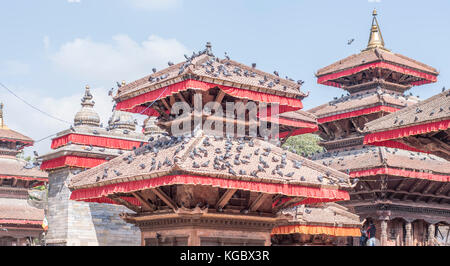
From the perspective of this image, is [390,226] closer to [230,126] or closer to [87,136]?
[230,126]

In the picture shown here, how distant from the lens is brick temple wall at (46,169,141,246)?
25.7 meters

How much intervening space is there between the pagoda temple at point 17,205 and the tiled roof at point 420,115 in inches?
1045

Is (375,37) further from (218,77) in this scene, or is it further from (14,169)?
(14,169)

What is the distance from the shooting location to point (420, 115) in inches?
653

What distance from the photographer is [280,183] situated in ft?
55.3

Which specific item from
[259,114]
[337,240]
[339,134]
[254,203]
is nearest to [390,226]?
[337,240]

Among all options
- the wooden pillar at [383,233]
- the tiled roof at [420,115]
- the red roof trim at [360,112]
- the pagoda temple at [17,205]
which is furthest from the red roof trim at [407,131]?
the pagoda temple at [17,205]

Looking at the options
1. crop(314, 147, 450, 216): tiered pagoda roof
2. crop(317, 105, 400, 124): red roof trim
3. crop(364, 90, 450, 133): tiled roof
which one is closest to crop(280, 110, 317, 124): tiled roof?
crop(317, 105, 400, 124): red roof trim

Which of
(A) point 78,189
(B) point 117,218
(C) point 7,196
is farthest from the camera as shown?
(C) point 7,196

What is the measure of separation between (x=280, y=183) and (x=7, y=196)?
2842 centimetres

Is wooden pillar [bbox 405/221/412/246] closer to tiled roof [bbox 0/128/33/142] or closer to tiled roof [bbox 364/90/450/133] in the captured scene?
tiled roof [bbox 364/90/450/133]

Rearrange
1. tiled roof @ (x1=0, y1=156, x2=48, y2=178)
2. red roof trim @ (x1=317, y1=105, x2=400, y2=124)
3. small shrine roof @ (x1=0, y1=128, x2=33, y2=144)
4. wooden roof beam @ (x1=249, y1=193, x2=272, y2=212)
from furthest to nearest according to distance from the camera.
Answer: small shrine roof @ (x1=0, y1=128, x2=33, y2=144) → tiled roof @ (x1=0, y1=156, x2=48, y2=178) → red roof trim @ (x1=317, y1=105, x2=400, y2=124) → wooden roof beam @ (x1=249, y1=193, x2=272, y2=212)

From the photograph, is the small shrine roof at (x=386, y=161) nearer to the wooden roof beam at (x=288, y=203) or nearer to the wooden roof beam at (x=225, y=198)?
the wooden roof beam at (x=288, y=203)

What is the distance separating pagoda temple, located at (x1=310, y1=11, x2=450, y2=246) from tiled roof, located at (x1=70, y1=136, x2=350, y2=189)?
7025 millimetres
